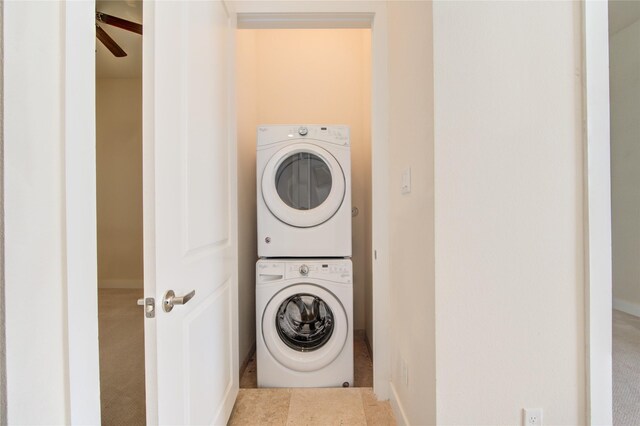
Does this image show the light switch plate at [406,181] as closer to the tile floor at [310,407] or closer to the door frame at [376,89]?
the door frame at [376,89]

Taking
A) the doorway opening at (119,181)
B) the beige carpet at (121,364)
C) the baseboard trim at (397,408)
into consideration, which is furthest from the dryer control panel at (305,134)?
the doorway opening at (119,181)

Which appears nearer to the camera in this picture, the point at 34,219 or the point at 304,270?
the point at 34,219

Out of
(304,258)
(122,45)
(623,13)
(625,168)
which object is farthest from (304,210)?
(122,45)

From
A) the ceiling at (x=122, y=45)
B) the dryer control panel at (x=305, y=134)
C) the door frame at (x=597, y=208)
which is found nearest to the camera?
the door frame at (x=597, y=208)

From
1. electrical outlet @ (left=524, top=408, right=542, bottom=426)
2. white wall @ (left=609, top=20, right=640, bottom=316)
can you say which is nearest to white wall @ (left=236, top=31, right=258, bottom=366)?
electrical outlet @ (left=524, top=408, right=542, bottom=426)

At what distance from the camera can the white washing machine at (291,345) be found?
5.94 feet

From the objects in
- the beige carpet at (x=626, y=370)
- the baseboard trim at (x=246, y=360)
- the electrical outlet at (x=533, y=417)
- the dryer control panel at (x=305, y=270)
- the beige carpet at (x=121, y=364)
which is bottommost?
the baseboard trim at (x=246, y=360)

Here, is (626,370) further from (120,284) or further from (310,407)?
(120,284)

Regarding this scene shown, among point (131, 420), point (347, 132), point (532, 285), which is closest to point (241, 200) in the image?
point (347, 132)

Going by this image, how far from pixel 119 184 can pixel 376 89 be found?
12.2 ft

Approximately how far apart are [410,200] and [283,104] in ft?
5.87

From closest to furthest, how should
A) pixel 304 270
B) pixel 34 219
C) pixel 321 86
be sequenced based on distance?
pixel 34 219 < pixel 304 270 < pixel 321 86

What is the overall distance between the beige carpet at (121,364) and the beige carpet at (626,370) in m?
2.32

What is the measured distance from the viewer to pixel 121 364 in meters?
2.00
